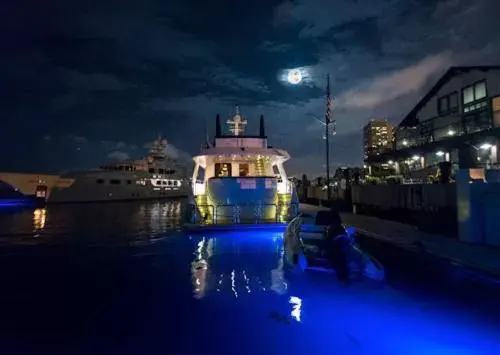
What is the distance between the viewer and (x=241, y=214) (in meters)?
21.2

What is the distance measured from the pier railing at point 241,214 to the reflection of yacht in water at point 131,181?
57119 millimetres

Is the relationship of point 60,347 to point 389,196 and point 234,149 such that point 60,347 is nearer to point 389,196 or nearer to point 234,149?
point 234,149

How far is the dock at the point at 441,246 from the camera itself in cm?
1068

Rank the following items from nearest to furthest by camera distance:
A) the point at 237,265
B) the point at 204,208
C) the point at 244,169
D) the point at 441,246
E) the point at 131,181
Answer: the point at 237,265 → the point at 441,246 → the point at 204,208 → the point at 244,169 → the point at 131,181

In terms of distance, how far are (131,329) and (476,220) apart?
41.1 ft

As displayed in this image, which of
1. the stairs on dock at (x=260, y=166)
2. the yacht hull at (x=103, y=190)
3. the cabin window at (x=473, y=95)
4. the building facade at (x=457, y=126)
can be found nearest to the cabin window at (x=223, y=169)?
the stairs on dock at (x=260, y=166)

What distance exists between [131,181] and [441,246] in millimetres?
75352

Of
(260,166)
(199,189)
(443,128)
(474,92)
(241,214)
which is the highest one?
(474,92)

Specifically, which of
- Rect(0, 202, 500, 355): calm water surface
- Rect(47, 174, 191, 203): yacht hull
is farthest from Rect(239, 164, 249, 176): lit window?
Rect(47, 174, 191, 203): yacht hull

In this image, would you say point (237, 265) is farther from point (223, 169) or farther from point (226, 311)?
point (223, 169)

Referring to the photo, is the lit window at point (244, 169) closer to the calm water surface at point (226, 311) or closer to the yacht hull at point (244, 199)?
the yacht hull at point (244, 199)

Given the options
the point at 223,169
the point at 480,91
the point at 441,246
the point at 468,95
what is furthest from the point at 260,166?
the point at 468,95

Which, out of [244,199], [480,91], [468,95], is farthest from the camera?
[468,95]

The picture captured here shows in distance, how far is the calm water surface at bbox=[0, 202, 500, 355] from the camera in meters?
6.02
